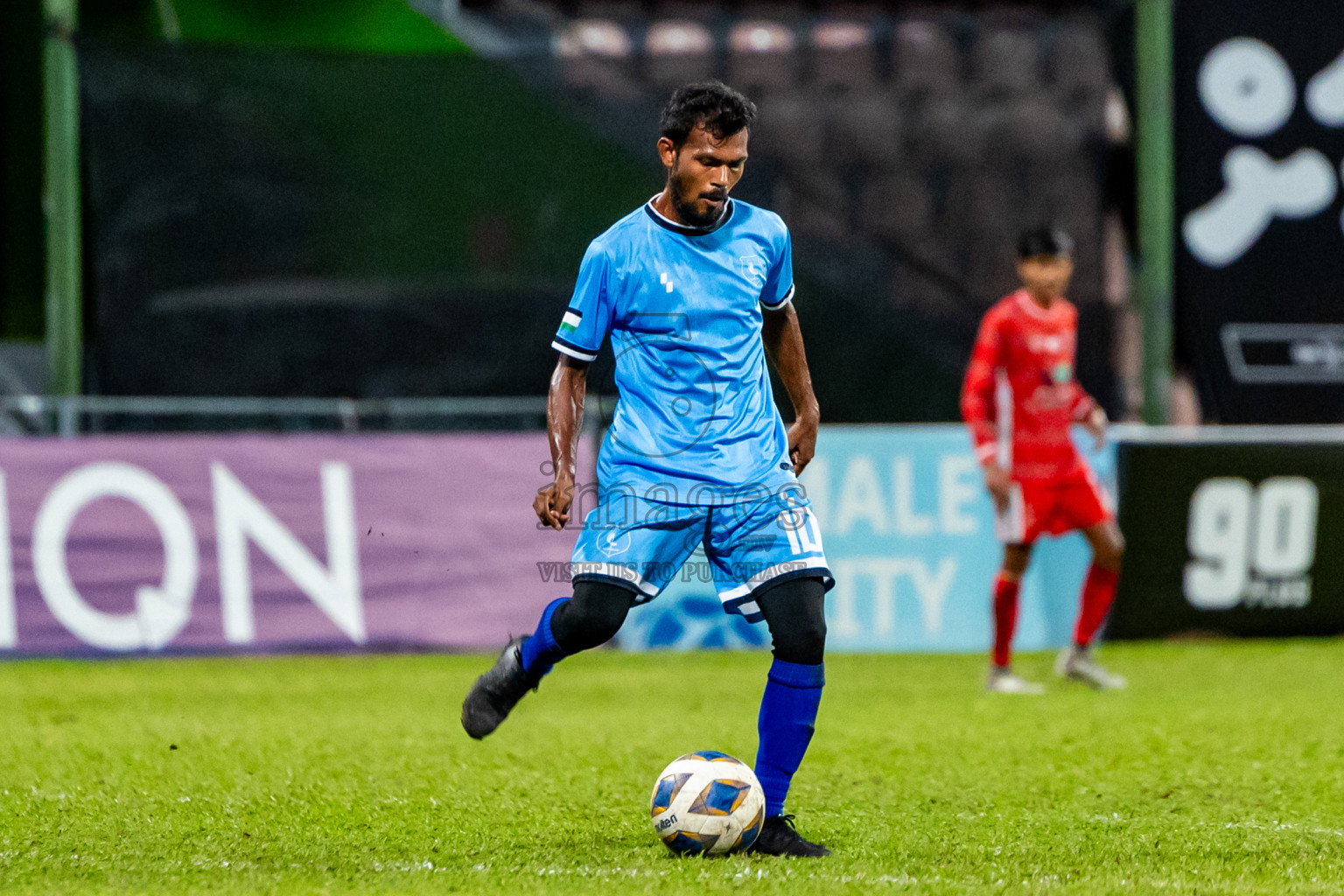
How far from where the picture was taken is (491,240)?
1145 centimetres

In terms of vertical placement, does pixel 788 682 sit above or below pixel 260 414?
below

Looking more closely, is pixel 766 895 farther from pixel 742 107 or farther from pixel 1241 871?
pixel 742 107

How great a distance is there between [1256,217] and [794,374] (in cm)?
744

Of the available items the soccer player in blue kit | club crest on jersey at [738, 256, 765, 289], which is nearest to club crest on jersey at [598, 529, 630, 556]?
the soccer player in blue kit

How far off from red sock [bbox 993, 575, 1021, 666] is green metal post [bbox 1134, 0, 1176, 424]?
131 inches

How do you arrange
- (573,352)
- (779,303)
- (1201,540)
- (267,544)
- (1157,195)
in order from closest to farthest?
(573,352) < (779,303) < (267,544) < (1201,540) < (1157,195)

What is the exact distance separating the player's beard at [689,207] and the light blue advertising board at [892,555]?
18.2 ft

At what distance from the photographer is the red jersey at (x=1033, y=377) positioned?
812 centimetres

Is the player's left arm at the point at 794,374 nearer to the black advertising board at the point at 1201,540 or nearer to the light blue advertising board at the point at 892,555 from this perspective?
the light blue advertising board at the point at 892,555

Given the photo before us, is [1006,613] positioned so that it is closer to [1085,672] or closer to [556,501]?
[1085,672]

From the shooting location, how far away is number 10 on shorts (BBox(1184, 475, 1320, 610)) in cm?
1020

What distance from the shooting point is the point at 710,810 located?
4078mm

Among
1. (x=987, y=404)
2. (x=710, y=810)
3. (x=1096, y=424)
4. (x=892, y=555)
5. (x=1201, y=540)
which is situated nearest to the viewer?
(x=710, y=810)

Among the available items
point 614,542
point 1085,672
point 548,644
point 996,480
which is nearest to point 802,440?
point 614,542
